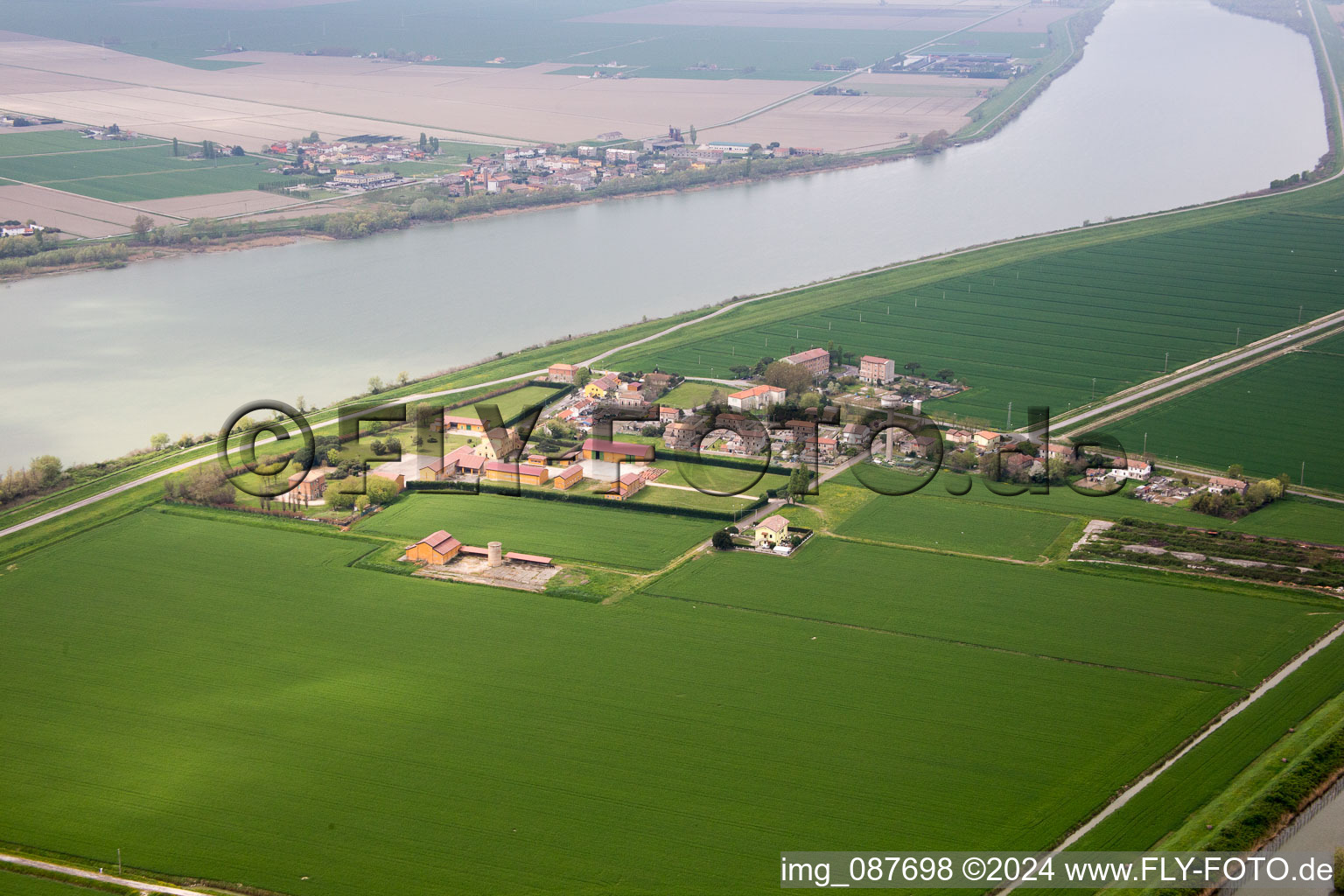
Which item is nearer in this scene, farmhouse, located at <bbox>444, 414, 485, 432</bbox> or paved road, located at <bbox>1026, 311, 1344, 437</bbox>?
farmhouse, located at <bbox>444, 414, 485, 432</bbox>

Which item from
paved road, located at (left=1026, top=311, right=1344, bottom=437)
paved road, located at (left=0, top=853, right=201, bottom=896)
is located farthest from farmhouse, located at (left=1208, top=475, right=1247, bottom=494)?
paved road, located at (left=0, top=853, right=201, bottom=896)

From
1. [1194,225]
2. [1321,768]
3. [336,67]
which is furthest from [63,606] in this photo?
[336,67]

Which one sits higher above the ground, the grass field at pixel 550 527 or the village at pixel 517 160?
the village at pixel 517 160

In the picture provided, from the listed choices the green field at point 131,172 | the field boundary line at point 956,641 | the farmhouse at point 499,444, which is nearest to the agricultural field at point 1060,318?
the farmhouse at point 499,444

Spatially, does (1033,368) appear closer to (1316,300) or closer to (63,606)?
(1316,300)

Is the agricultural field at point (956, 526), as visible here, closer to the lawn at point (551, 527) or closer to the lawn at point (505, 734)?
the lawn at point (551, 527)

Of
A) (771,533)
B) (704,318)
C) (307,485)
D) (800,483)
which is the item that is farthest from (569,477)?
(704,318)

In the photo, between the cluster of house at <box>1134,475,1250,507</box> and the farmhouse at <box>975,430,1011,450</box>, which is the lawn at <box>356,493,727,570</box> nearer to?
the farmhouse at <box>975,430,1011,450</box>
